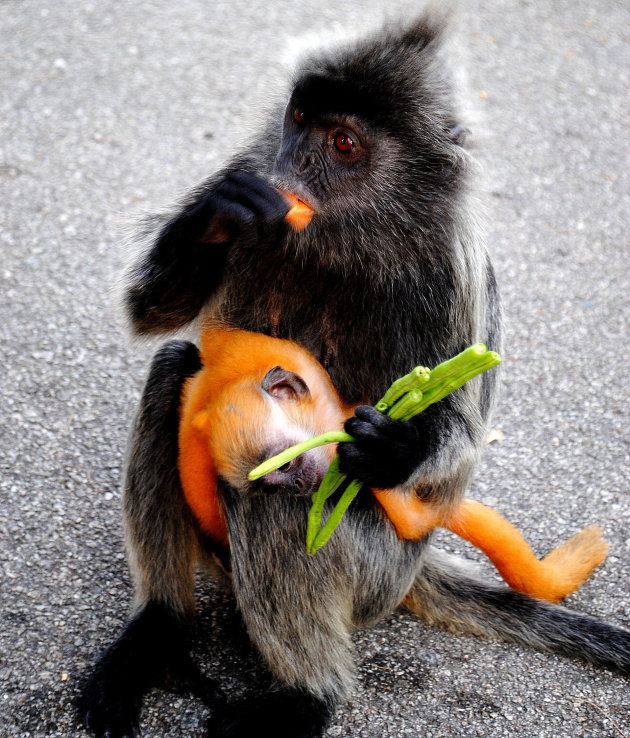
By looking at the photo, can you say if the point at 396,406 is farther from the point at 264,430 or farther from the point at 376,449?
the point at 264,430

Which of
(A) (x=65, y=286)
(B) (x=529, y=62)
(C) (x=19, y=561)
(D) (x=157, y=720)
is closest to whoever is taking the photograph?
(D) (x=157, y=720)

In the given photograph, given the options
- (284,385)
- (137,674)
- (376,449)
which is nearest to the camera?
(376,449)

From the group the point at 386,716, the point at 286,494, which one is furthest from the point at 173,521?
the point at 386,716

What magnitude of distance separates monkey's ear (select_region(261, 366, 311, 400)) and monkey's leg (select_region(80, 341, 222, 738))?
344 millimetres

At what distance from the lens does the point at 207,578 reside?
10.5 feet

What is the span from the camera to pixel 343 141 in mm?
2486

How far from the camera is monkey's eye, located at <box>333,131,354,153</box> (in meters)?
2.48

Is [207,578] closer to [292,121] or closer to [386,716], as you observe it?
[386,716]

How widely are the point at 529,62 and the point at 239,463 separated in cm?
568

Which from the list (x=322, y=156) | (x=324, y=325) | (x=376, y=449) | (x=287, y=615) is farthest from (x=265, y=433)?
(x=322, y=156)

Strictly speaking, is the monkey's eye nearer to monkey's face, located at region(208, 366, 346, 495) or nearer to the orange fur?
monkey's face, located at region(208, 366, 346, 495)

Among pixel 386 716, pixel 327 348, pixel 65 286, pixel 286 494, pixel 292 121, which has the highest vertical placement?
pixel 292 121

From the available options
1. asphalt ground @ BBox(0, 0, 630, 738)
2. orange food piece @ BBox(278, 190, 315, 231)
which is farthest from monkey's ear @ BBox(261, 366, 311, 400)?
asphalt ground @ BBox(0, 0, 630, 738)

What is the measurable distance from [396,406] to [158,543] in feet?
3.03
